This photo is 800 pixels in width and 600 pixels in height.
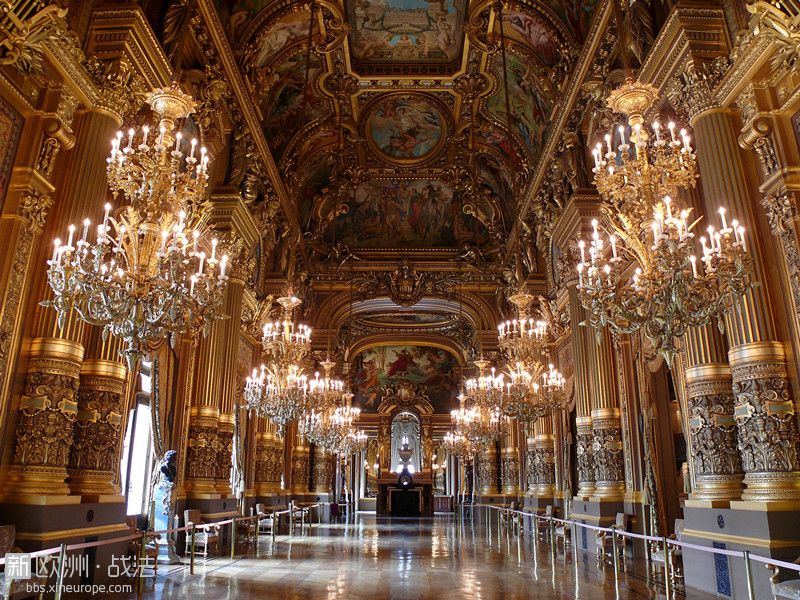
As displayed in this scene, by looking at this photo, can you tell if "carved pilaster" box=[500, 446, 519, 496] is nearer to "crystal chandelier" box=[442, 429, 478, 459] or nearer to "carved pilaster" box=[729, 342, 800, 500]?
"crystal chandelier" box=[442, 429, 478, 459]

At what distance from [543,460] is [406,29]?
12063mm

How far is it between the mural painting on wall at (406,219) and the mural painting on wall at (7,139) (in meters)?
15.6

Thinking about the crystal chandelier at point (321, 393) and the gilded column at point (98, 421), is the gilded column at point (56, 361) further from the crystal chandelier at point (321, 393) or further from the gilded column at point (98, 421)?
the crystal chandelier at point (321, 393)

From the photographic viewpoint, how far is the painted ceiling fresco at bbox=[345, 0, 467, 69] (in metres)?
14.0

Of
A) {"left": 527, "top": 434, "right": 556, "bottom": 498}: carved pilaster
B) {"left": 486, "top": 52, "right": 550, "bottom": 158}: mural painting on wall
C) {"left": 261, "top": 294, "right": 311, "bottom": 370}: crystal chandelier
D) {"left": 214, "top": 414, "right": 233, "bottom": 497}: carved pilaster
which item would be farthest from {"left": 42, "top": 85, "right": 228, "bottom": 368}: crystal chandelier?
{"left": 527, "top": 434, "right": 556, "bottom": 498}: carved pilaster

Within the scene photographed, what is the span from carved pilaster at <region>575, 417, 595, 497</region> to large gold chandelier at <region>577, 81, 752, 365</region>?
268 inches

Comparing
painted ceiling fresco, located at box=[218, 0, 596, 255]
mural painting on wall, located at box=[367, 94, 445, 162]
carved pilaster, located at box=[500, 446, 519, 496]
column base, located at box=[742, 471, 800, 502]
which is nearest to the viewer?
column base, located at box=[742, 471, 800, 502]

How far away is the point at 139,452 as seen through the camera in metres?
11.8

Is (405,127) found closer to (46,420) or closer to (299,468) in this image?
(299,468)

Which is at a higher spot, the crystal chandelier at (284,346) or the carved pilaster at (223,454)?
the crystal chandelier at (284,346)

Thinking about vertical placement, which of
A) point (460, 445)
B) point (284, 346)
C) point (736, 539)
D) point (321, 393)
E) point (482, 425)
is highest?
point (284, 346)

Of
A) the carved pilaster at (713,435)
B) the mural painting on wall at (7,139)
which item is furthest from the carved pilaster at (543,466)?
the mural painting on wall at (7,139)

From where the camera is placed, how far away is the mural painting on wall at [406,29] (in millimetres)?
14039

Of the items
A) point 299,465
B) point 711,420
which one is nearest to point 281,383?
point 711,420
